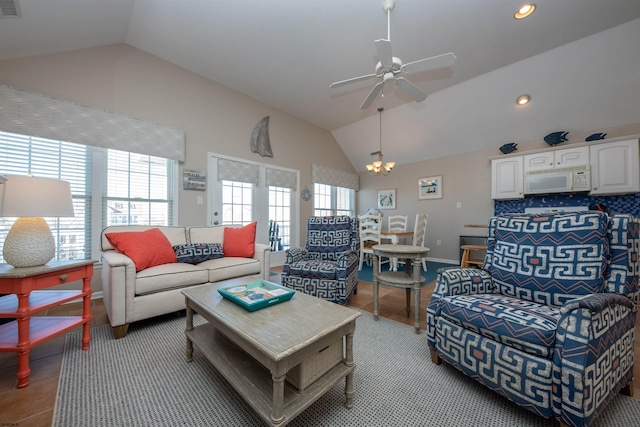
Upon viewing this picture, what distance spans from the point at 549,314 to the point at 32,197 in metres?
3.03

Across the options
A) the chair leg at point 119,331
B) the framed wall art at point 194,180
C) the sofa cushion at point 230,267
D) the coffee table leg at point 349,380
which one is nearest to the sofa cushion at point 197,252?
the sofa cushion at point 230,267

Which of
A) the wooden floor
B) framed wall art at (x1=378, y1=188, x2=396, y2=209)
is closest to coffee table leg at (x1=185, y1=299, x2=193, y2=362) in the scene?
the wooden floor

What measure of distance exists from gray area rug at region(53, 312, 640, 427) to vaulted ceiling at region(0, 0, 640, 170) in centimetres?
268

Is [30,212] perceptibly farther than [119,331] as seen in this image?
No

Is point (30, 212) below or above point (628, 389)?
above

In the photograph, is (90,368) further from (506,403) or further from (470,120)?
(470,120)

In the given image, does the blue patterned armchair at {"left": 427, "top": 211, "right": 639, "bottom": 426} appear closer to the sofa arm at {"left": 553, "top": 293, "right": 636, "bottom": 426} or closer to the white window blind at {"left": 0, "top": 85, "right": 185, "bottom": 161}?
the sofa arm at {"left": 553, "top": 293, "right": 636, "bottom": 426}

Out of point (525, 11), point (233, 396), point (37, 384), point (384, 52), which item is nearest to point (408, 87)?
point (384, 52)

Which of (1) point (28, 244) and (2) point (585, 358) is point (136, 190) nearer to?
(1) point (28, 244)

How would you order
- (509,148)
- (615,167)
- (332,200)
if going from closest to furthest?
(615,167) → (509,148) → (332,200)

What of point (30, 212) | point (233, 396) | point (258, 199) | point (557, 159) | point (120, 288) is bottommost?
point (233, 396)

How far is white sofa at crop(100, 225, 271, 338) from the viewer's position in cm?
Result: 184

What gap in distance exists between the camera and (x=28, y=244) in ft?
4.94

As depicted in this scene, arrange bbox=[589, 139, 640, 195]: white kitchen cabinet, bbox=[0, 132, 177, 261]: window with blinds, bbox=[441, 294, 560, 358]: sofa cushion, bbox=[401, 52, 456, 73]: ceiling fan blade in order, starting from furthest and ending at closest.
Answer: bbox=[589, 139, 640, 195]: white kitchen cabinet → bbox=[0, 132, 177, 261]: window with blinds → bbox=[401, 52, 456, 73]: ceiling fan blade → bbox=[441, 294, 560, 358]: sofa cushion
